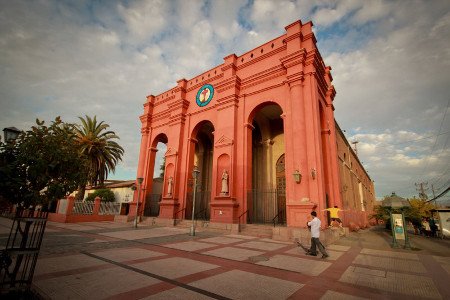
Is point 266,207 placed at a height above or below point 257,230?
above

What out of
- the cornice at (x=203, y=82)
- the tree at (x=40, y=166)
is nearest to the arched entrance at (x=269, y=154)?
the cornice at (x=203, y=82)

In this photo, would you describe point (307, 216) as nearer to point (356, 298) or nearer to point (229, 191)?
point (229, 191)

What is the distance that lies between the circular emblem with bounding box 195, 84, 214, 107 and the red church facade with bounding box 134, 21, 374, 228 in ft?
0.28

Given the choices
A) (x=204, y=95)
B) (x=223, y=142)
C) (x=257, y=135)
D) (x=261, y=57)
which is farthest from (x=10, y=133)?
(x=257, y=135)

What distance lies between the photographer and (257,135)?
2028 centimetres

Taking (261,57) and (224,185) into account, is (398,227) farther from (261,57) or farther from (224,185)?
(261,57)

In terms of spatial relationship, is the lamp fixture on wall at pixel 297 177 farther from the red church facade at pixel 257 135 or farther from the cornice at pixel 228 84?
the cornice at pixel 228 84

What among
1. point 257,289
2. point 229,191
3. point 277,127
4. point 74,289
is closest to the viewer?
point 74,289

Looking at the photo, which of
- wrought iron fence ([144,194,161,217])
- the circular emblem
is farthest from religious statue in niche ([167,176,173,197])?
the circular emblem

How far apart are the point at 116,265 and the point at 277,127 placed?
16534 mm

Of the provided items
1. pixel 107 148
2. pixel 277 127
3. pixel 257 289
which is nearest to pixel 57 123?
pixel 257 289

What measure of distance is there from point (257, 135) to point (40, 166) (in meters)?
17.4

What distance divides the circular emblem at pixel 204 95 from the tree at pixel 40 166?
13.9 m

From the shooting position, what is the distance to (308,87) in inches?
516
